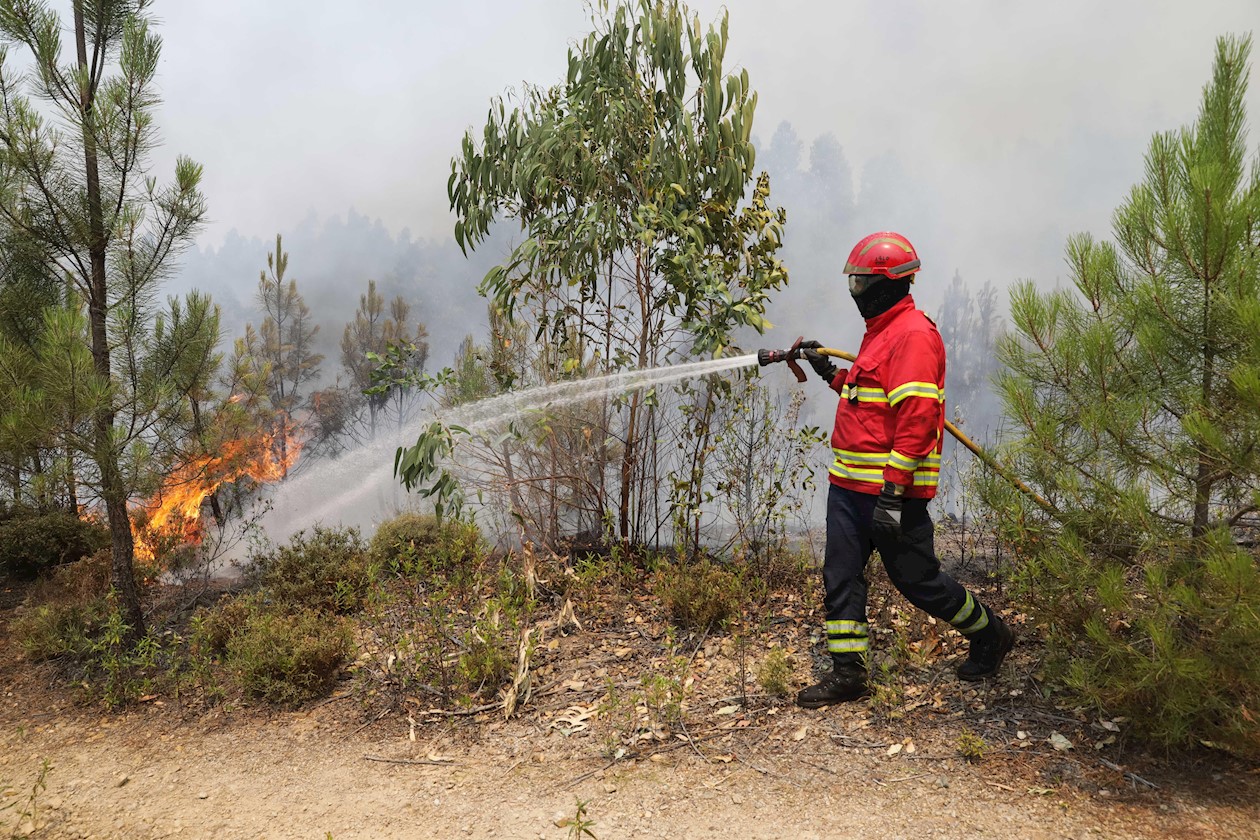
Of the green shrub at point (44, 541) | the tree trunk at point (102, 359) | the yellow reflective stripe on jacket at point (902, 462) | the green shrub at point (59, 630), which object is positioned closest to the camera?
the yellow reflective stripe on jacket at point (902, 462)

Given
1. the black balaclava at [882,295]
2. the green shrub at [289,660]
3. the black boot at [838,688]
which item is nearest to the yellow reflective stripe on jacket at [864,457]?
the black balaclava at [882,295]

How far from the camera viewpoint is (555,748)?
11.2 feet

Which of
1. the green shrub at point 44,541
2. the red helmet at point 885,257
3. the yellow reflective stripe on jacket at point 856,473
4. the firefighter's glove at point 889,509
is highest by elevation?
the red helmet at point 885,257

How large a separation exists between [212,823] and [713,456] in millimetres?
3532

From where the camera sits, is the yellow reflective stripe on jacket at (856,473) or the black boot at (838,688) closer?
the yellow reflective stripe on jacket at (856,473)

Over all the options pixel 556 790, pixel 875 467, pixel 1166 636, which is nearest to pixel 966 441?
pixel 875 467

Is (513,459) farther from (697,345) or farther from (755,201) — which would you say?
(755,201)

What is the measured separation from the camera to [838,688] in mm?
3469

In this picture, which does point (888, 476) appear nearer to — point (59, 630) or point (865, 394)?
point (865, 394)

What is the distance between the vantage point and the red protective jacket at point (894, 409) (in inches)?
121

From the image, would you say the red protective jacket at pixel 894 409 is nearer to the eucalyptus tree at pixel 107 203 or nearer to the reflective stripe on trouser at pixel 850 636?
the reflective stripe on trouser at pixel 850 636

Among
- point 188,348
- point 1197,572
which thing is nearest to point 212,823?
point 188,348

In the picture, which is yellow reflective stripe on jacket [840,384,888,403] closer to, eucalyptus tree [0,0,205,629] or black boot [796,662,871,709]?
black boot [796,662,871,709]

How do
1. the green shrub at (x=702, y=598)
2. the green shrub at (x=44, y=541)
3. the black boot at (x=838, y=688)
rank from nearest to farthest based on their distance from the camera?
the black boot at (x=838, y=688), the green shrub at (x=702, y=598), the green shrub at (x=44, y=541)
